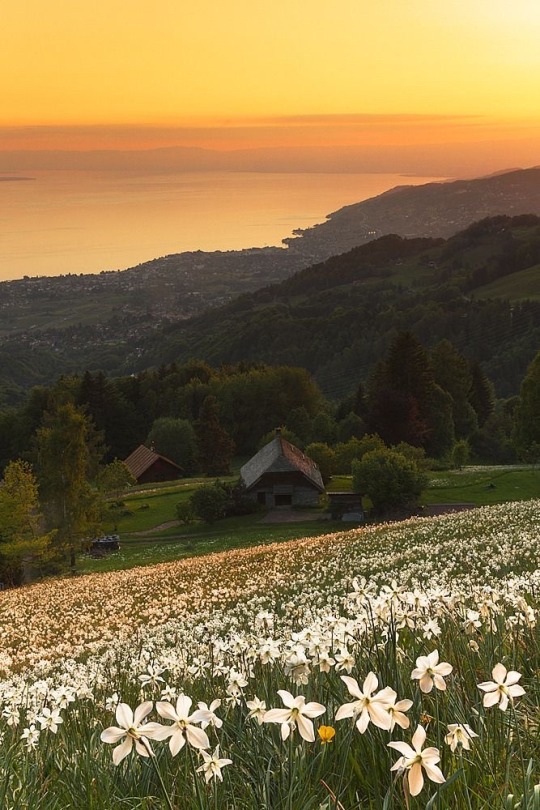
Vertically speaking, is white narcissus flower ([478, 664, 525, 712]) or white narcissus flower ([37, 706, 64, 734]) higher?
white narcissus flower ([478, 664, 525, 712])

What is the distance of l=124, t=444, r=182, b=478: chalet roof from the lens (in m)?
94.0

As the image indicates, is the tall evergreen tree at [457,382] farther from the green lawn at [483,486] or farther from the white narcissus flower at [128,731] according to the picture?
the white narcissus flower at [128,731]

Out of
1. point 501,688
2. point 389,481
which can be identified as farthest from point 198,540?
point 501,688

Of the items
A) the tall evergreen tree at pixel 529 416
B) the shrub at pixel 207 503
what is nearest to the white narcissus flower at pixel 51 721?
the shrub at pixel 207 503

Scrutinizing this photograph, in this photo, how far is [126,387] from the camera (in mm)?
132375

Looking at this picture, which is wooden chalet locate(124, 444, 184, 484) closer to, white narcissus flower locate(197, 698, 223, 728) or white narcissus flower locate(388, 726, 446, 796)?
white narcissus flower locate(197, 698, 223, 728)

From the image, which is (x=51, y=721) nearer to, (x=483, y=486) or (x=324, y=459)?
(x=483, y=486)

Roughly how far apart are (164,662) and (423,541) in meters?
16.4

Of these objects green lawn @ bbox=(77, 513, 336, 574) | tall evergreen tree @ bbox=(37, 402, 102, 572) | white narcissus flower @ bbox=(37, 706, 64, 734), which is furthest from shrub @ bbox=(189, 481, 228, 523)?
white narcissus flower @ bbox=(37, 706, 64, 734)

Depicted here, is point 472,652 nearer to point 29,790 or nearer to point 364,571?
point 29,790

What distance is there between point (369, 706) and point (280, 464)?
59728mm

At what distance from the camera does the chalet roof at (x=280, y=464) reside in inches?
2470

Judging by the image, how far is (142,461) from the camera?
96250 millimetres

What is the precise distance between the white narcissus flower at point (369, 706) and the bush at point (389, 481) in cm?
4991
